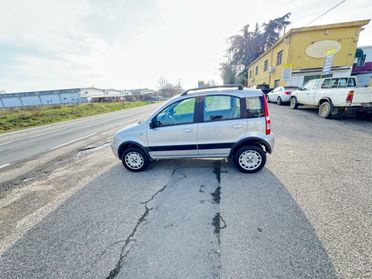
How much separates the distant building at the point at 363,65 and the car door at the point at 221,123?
73.9 feet

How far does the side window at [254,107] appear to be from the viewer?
349 centimetres

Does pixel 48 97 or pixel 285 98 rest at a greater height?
pixel 48 97

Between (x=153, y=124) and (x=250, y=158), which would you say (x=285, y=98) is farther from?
(x=153, y=124)

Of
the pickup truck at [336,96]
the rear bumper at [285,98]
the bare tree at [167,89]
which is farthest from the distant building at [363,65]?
the bare tree at [167,89]

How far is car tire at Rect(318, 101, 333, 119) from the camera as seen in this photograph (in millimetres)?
8156

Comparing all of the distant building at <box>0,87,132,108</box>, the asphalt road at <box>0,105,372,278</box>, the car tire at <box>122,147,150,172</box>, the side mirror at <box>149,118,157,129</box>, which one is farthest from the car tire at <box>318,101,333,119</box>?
the distant building at <box>0,87,132,108</box>

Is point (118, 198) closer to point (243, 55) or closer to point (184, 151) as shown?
point (184, 151)

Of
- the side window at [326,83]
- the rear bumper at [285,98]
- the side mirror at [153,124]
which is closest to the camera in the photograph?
the side mirror at [153,124]

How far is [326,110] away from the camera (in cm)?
842

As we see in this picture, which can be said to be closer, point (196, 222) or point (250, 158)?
point (196, 222)

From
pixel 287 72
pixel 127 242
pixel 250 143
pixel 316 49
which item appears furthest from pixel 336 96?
pixel 316 49

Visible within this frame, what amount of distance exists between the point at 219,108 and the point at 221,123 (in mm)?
350

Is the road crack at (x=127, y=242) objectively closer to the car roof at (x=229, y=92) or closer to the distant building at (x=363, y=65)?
the car roof at (x=229, y=92)

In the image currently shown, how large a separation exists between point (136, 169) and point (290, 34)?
66.1ft
